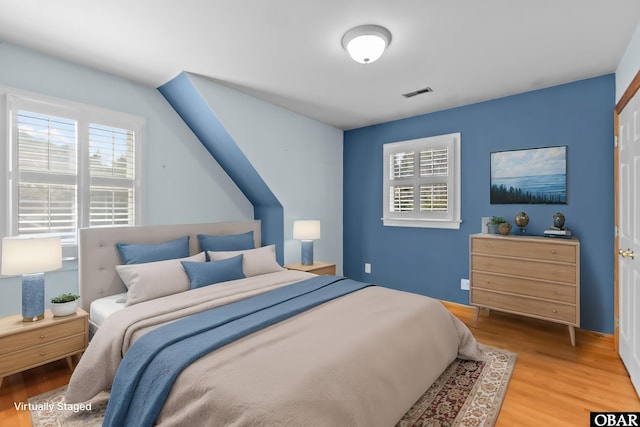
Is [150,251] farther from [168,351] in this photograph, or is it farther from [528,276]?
[528,276]

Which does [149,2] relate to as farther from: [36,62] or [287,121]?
[287,121]

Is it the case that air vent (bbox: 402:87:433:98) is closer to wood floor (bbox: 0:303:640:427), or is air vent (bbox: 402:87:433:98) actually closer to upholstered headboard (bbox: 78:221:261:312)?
wood floor (bbox: 0:303:640:427)

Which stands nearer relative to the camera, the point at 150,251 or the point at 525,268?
the point at 150,251

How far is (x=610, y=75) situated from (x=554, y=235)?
1.58 metres

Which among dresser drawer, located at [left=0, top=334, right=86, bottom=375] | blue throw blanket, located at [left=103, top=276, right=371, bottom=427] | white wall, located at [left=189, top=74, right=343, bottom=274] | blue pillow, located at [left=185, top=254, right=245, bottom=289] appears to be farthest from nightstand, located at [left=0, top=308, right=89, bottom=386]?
white wall, located at [left=189, top=74, right=343, bottom=274]

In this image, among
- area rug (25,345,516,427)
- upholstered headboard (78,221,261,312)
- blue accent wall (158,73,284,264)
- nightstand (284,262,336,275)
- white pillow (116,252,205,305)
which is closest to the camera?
area rug (25,345,516,427)

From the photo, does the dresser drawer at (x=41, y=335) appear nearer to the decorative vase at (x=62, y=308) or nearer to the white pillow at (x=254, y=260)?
the decorative vase at (x=62, y=308)

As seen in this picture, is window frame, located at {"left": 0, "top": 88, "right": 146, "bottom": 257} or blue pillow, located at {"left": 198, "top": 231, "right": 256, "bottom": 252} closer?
window frame, located at {"left": 0, "top": 88, "right": 146, "bottom": 257}

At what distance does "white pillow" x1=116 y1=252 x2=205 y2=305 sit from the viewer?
240 cm

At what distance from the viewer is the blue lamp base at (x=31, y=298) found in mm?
2203

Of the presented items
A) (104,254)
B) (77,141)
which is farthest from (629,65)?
(77,141)

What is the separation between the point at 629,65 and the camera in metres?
2.39

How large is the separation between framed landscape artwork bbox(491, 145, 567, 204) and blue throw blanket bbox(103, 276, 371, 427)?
108 inches

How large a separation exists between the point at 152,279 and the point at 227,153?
1778 mm
